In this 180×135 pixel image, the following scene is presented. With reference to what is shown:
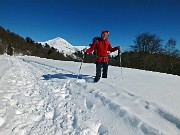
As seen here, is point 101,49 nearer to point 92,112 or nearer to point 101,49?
point 101,49

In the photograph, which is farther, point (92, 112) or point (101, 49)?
point (101, 49)

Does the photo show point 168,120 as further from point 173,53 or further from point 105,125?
point 173,53

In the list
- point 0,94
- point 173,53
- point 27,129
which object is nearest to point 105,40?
point 0,94

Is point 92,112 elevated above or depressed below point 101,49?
below

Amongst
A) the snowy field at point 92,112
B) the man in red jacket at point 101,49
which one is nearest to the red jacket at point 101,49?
the man in red jacket at point 101,49

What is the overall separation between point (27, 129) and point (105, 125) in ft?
4.66

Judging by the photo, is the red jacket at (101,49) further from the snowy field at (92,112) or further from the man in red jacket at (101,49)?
the snowy field at (92,112)

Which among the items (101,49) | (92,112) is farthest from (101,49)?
(92,112)

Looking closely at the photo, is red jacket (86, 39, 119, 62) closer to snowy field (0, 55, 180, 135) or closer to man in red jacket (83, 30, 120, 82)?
man in red jacket (83, 30, 120, 82)

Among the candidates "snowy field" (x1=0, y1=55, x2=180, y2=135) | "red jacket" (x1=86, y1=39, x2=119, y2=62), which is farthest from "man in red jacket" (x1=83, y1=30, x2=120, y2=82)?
"snowy field" (x1=0, y1=55, x2=180, y2=135)

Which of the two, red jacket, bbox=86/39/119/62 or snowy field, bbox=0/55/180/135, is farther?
red jacket, bbox=86/39/119/62

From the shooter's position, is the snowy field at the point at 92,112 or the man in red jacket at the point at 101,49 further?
the man in red jacket at the point at 101,49

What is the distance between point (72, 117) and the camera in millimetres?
4918

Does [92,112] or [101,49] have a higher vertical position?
[101,49]
